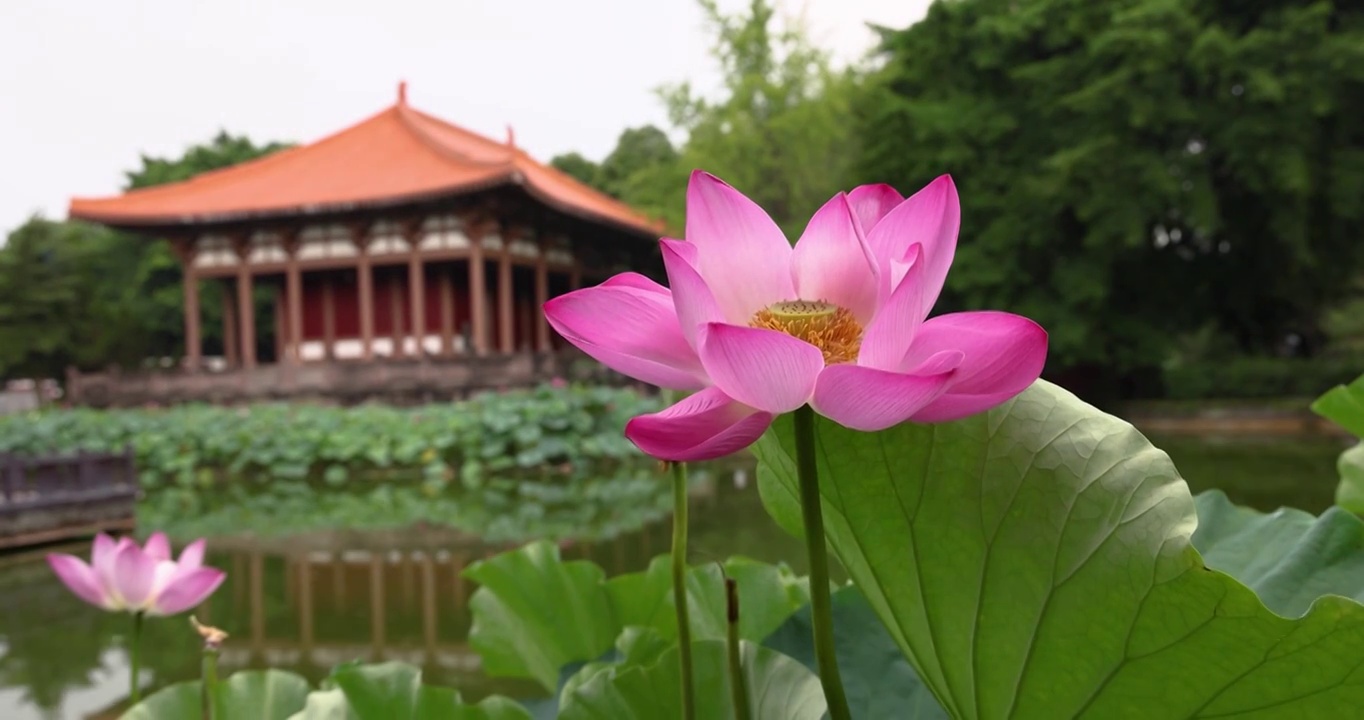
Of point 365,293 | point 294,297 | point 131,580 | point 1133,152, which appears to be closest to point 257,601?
point 131,580

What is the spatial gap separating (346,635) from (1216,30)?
8.08 meters

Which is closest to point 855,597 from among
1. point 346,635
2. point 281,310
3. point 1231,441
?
point 346,635

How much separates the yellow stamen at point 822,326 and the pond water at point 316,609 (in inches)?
42.5

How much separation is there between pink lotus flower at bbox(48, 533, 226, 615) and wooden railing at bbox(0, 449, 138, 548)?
3.32 metres

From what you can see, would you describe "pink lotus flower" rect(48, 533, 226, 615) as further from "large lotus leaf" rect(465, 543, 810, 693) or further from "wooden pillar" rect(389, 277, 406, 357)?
"wooden pillar" rect(389, 277, 406, 357)

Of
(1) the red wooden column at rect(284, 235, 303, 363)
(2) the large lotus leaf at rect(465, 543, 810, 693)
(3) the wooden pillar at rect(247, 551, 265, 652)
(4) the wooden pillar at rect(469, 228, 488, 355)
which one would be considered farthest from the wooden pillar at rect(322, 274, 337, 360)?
(2) the large lotus leaf at rect(465, 543, 810, 693)

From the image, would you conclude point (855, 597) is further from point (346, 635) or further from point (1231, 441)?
point (1231, 441)

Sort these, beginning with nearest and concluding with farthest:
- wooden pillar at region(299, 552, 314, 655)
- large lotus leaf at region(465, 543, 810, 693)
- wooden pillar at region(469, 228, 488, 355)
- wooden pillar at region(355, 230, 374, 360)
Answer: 1. large lotus leaf at region(465, 543, 810, 693)
2. wooden pillar at region(299, 552, 314, 655)
3. wooden pillar at region(469, 228, 488, 355)
4. wooden pillar at region(355, 230, 374, 360)

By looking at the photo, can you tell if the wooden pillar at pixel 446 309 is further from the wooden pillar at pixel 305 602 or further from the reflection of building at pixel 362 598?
the wooden pillar at pixel 305 602

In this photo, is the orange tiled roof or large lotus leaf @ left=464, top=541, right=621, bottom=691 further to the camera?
the orange tiled roof

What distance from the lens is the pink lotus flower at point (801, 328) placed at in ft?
0.84

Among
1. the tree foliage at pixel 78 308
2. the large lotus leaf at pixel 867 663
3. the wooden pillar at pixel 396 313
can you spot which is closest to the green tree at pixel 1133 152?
the wooden pillar at pixel 396 313

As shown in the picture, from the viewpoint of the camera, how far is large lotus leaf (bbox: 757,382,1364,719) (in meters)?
0.29

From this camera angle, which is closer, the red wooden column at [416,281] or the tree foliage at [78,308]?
the red wooden column at [416,281]
